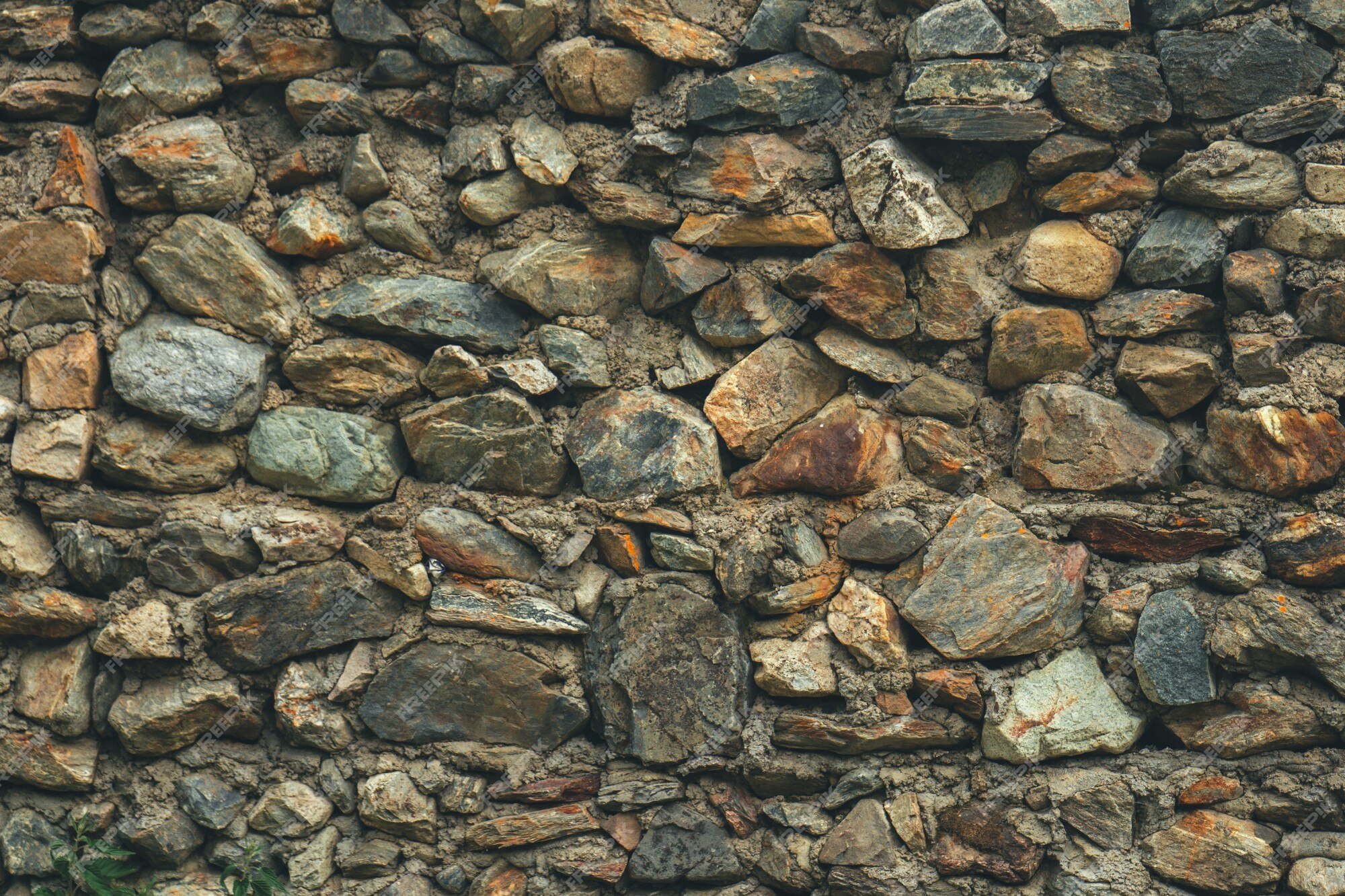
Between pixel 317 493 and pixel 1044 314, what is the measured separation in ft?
8.40

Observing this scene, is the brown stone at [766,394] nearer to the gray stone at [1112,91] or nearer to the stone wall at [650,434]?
the stone wall at [650,434]

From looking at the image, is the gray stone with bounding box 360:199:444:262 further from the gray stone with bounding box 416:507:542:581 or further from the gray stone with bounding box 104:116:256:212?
the gray stone with bounding box 416:507:542:581

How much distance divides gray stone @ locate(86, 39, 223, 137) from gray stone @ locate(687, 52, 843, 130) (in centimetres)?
179

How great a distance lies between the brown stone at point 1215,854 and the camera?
2.88m

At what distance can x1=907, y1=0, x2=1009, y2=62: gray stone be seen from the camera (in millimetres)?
3127

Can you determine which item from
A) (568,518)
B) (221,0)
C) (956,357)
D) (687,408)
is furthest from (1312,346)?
(221,0)

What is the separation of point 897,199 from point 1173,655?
1.68m

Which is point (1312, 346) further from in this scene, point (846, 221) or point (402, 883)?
point (402, 883)

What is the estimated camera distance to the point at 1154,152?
310 cm

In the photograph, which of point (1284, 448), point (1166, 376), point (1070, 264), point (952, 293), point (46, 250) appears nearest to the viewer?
point (1284, 448)

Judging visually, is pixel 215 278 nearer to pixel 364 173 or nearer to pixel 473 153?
pixel 364 173

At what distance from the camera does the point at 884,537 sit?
323cm

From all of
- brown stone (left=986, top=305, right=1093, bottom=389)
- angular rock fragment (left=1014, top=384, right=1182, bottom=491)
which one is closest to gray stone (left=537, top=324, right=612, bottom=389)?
brown stone (left=986, top=305, right=1093, bottom=389)

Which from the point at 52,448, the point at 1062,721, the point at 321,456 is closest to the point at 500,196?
the point at 321,456
